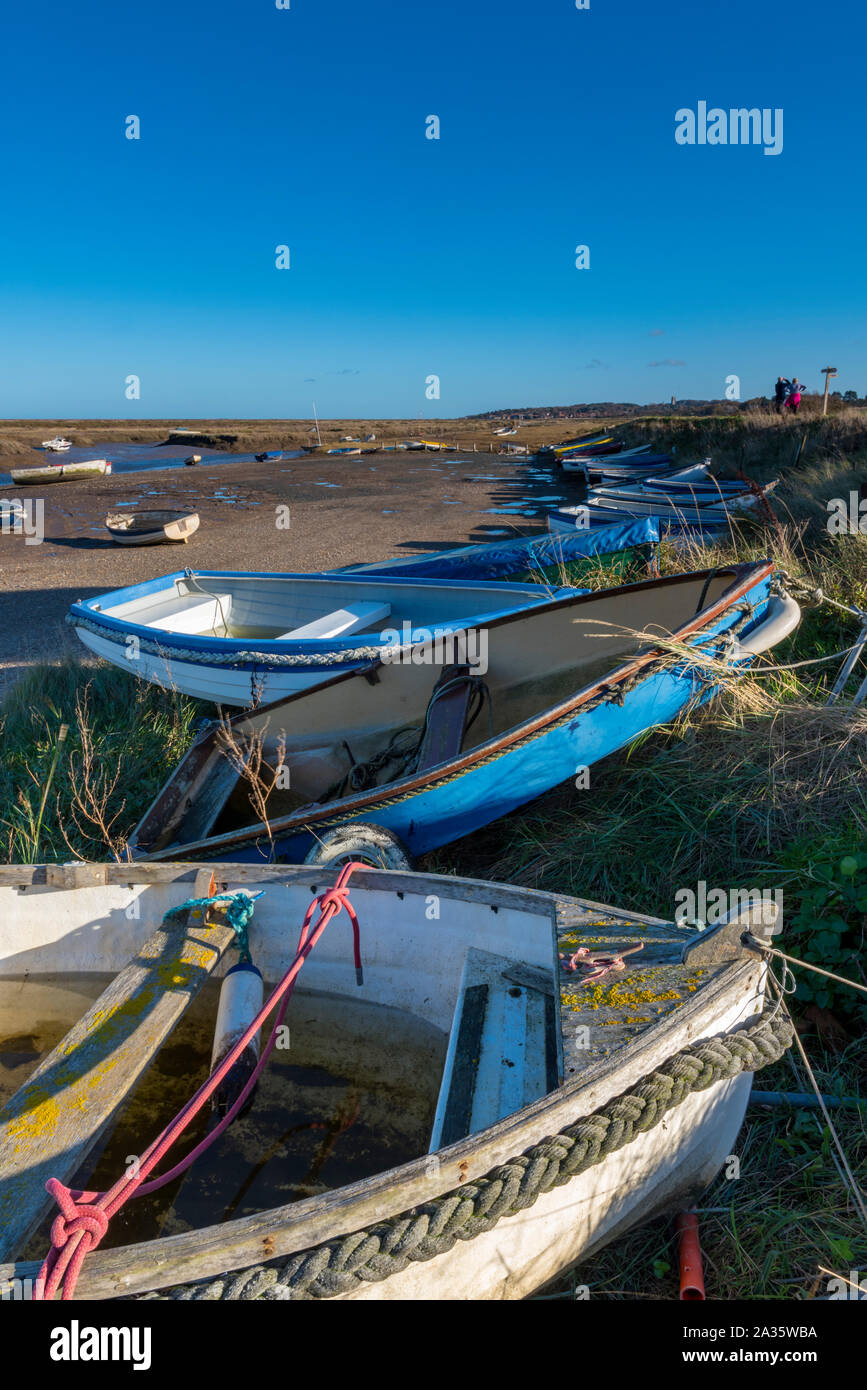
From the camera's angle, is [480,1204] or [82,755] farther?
[82,755]

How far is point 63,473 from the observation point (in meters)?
32.7

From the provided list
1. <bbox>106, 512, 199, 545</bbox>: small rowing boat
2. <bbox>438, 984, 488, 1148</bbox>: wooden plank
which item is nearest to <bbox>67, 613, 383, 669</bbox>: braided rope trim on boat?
<bbox>438, 984, 488, 1148</bbox>: wooden plank

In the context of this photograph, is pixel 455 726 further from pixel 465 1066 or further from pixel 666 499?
pixel 666 499

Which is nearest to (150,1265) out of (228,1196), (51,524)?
(228,1196)

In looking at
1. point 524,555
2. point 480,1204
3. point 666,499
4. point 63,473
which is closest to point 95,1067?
point 480,1204

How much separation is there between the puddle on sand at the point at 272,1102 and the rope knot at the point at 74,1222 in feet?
1.78

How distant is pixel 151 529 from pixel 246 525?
3584 millimetres

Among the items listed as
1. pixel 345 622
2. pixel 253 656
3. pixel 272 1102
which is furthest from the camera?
pixel 345 622

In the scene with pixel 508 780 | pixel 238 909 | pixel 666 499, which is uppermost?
pixel 666 499

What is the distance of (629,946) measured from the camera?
2.52 metres

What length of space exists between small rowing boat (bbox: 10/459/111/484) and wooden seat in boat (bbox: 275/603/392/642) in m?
28.9

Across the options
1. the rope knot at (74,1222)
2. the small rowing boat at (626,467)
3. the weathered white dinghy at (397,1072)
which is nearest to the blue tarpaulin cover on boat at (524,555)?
the weathered white dinghy at (397,1072)

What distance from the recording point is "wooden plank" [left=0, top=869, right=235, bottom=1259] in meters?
2.23

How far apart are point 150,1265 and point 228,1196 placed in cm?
99
